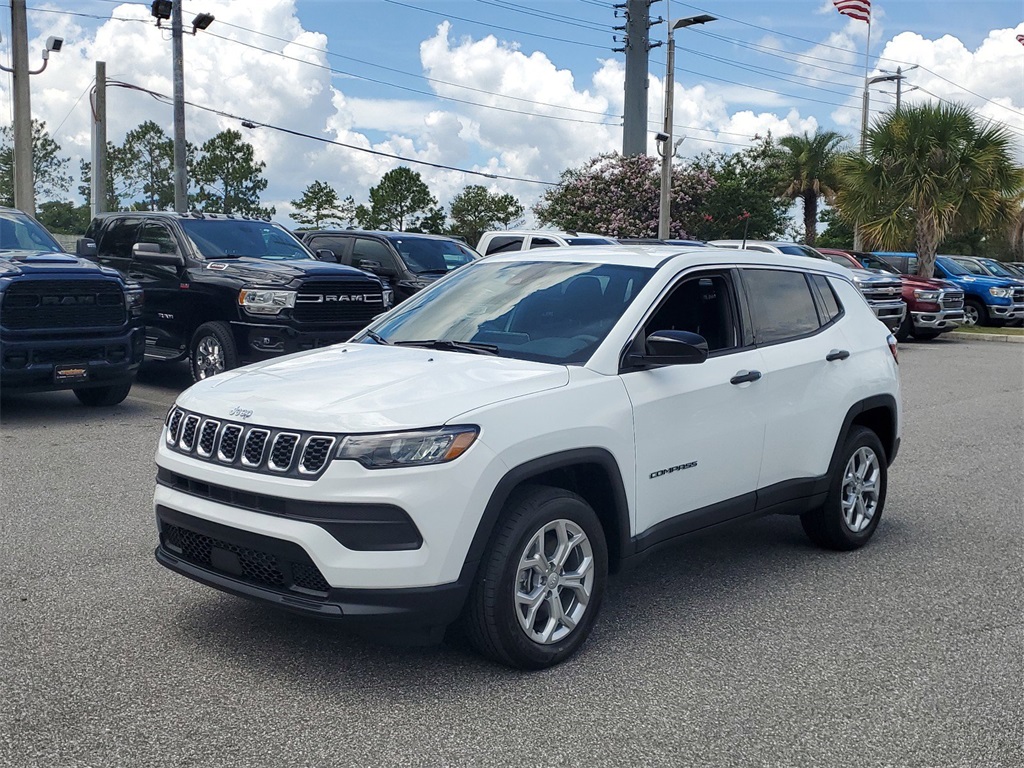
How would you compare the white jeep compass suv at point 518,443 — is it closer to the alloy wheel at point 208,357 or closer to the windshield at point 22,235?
the alloy wheel at point 208,357

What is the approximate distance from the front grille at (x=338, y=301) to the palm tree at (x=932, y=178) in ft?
59.1

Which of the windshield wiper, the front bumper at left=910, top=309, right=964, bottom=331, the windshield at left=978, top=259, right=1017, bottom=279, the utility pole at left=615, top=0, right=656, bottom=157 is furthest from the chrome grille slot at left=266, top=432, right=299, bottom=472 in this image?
the utility pole at left=615, top=0, right=656, bottom=157

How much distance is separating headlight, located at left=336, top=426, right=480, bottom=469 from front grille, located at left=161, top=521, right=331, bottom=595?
16.5 inches

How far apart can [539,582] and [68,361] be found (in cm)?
736

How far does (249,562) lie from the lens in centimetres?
420

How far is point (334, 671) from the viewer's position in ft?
Result: 14.2

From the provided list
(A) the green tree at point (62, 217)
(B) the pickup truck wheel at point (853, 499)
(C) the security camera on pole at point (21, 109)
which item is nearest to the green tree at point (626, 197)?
(C) the security camera on pole at point (21, 109)

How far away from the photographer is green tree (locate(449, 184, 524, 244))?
84.4m

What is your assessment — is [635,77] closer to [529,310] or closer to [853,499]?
[853,499]

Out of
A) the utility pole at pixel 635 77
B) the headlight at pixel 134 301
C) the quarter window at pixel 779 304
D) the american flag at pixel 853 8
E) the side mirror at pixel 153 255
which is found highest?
the utility pole at pixel 635 77

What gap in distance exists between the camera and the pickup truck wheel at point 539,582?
4.16 m

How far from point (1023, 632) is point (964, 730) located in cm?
128

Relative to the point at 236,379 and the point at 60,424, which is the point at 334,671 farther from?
the point at 60,424

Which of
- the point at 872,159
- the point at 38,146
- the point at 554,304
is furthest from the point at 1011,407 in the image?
the point at 38,146
